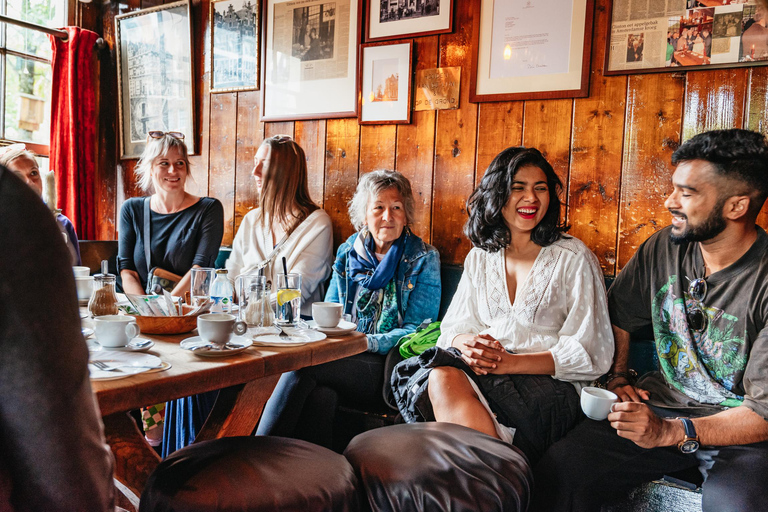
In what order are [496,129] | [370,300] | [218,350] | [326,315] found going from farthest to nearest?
[496,129]
[370,300]
[326,315]
[218,350]

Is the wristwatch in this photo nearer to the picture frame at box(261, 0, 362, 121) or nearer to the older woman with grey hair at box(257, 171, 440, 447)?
the older woman with grey hair at box(257, 171, 440, 447)

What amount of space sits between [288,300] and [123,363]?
55 centimetres

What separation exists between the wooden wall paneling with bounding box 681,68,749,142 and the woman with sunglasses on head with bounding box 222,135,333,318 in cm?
155

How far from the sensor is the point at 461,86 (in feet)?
8.25

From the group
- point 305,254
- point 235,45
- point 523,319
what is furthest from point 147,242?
point 523,319

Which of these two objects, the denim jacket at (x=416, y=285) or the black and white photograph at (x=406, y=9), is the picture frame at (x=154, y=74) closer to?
the black and white photograph at (x=406, y=9)

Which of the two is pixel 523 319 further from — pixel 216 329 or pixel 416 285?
pixel 216 329

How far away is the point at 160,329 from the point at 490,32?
1771 mm

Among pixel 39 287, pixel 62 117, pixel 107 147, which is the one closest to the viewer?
pixel 39 287

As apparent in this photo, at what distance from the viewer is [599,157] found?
224cm

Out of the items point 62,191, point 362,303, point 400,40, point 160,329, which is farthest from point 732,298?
point 62,191

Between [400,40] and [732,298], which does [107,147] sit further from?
[732,298]

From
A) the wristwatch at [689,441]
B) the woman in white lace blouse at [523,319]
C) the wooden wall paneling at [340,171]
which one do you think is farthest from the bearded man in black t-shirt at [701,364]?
the wooden wall paneling at [340,171]

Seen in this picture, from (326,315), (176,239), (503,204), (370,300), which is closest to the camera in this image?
(326,315)
